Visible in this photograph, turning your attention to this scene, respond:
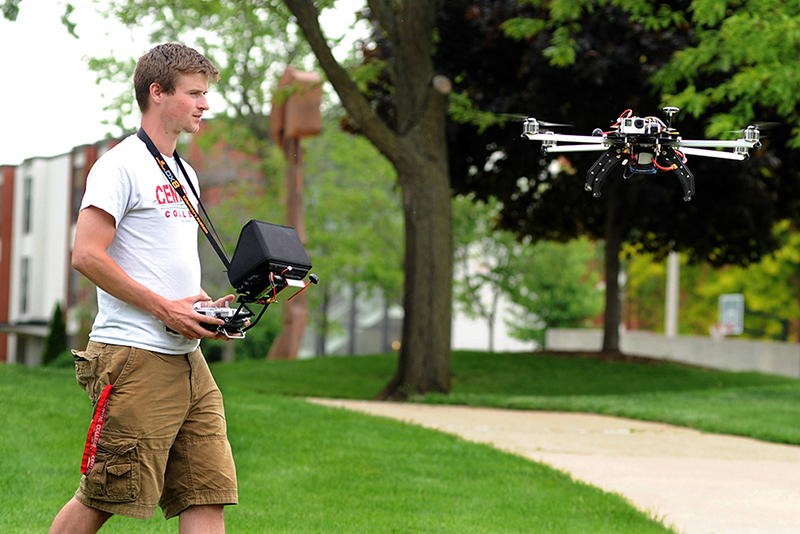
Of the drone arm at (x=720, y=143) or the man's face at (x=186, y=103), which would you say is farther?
the man's face at (x=186, y=103)

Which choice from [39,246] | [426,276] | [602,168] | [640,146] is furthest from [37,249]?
[640,146]

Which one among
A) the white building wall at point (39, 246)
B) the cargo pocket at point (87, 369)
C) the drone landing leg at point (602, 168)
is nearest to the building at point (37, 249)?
the white building wall at point (39, 246)

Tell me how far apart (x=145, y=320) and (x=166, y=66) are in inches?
33.9

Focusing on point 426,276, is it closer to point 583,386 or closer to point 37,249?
point 583,386

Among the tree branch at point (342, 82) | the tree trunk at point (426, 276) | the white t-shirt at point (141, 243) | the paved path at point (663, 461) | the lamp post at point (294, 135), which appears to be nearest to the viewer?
the white t-shirt at point (141, 243)

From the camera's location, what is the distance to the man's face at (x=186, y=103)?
10.7 feet

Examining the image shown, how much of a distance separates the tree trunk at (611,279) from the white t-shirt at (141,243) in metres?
16.4

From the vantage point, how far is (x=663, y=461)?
7980 millimetres

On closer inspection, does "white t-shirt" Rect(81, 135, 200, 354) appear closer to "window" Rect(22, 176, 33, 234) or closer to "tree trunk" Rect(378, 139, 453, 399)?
"tree trunk" Rect(378, 139, 453, 399)

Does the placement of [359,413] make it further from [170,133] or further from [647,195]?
[647,195]

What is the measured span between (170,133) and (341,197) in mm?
25621

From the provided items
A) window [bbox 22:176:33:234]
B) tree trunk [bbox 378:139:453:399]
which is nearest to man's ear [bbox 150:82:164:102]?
tree trunk [bbox 378:139:453:399]

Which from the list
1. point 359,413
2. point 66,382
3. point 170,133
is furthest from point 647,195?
point 170,133

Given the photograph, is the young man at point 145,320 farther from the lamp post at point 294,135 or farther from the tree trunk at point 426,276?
the lamp post at point 294,135
